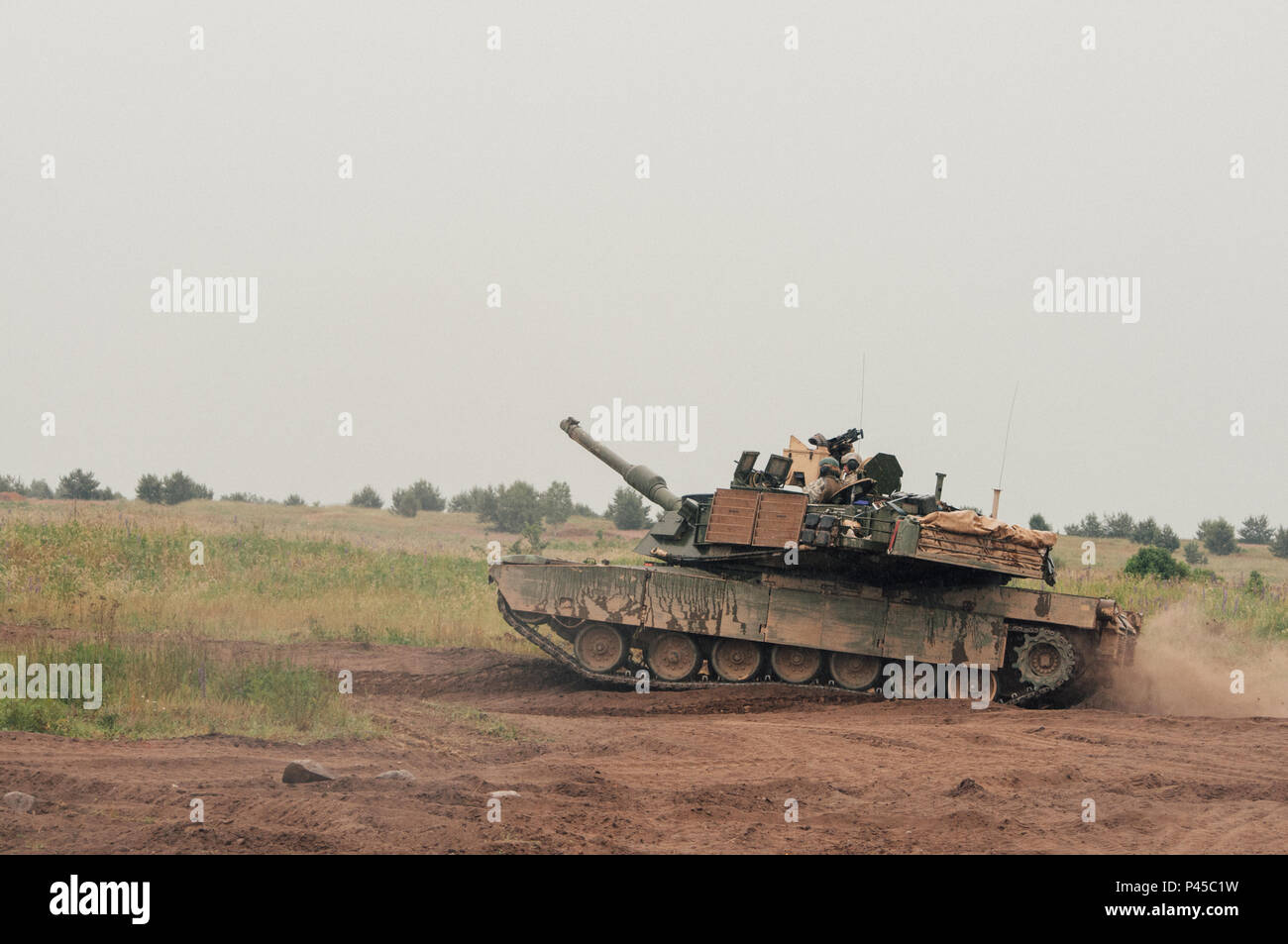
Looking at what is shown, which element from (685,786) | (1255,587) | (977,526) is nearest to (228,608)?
(977,526)

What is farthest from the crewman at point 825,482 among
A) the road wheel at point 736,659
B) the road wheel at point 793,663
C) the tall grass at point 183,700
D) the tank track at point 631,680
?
the tall grass at point 183,700

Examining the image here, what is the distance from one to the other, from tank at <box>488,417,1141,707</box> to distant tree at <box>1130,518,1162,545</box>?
3215 centimetres

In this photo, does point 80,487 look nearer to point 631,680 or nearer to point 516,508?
point 516,508

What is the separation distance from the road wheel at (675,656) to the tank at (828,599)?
0.02 meters

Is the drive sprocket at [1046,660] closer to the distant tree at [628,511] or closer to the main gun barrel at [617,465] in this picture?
the main gun barrel at [617,465]

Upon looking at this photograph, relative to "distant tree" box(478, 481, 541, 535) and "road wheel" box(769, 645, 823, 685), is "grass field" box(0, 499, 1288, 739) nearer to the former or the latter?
"road wheel" box(769, 645, 823, 685)

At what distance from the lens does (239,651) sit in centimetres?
1606

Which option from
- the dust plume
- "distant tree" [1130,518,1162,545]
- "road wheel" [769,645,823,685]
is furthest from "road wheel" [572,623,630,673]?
"distant tree" [1130,518,1162,545]

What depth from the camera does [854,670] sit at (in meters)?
16.4

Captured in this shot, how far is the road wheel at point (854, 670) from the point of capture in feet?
53.5

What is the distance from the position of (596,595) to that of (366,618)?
6.37 meters

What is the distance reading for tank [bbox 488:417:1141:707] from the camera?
15.4 meters
